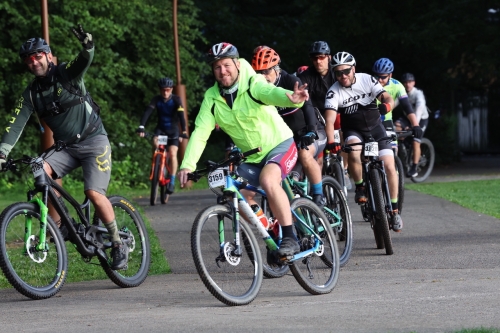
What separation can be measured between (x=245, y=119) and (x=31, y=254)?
1.83 m

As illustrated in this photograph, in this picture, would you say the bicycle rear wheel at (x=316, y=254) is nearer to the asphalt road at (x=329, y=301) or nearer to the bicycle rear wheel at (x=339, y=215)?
the asphalt road at (x=329, y=301)

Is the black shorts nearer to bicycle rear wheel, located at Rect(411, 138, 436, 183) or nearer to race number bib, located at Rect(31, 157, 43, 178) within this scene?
race number bib, located at Rect(31, 157, 43, 178)

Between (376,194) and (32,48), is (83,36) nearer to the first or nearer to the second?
(32,48)

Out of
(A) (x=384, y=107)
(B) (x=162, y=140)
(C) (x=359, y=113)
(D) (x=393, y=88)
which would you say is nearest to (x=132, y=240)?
(A) (x=384, y=107)

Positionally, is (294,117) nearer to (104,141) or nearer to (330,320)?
(104,141)

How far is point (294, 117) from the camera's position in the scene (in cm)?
1198

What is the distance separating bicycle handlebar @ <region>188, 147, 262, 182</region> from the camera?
325 inches

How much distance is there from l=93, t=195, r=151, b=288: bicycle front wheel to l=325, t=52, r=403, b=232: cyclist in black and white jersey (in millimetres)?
2516

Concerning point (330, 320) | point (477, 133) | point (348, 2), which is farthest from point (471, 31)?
point (330, 320)

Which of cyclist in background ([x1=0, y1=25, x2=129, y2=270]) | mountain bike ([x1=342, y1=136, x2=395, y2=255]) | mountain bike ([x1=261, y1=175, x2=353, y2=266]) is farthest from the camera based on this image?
mountain bike ([x1=342, y1=136, x2=395, y2=255])

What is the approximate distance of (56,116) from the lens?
30.8 ft

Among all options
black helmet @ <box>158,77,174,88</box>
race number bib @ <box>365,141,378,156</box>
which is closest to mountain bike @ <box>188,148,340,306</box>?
race number bib @ <box>365,141,378,156</box>

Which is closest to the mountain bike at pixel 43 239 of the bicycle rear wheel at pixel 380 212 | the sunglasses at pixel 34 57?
the sunglasses at pixel 34 57

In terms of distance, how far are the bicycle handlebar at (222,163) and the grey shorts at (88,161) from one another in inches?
46.3
